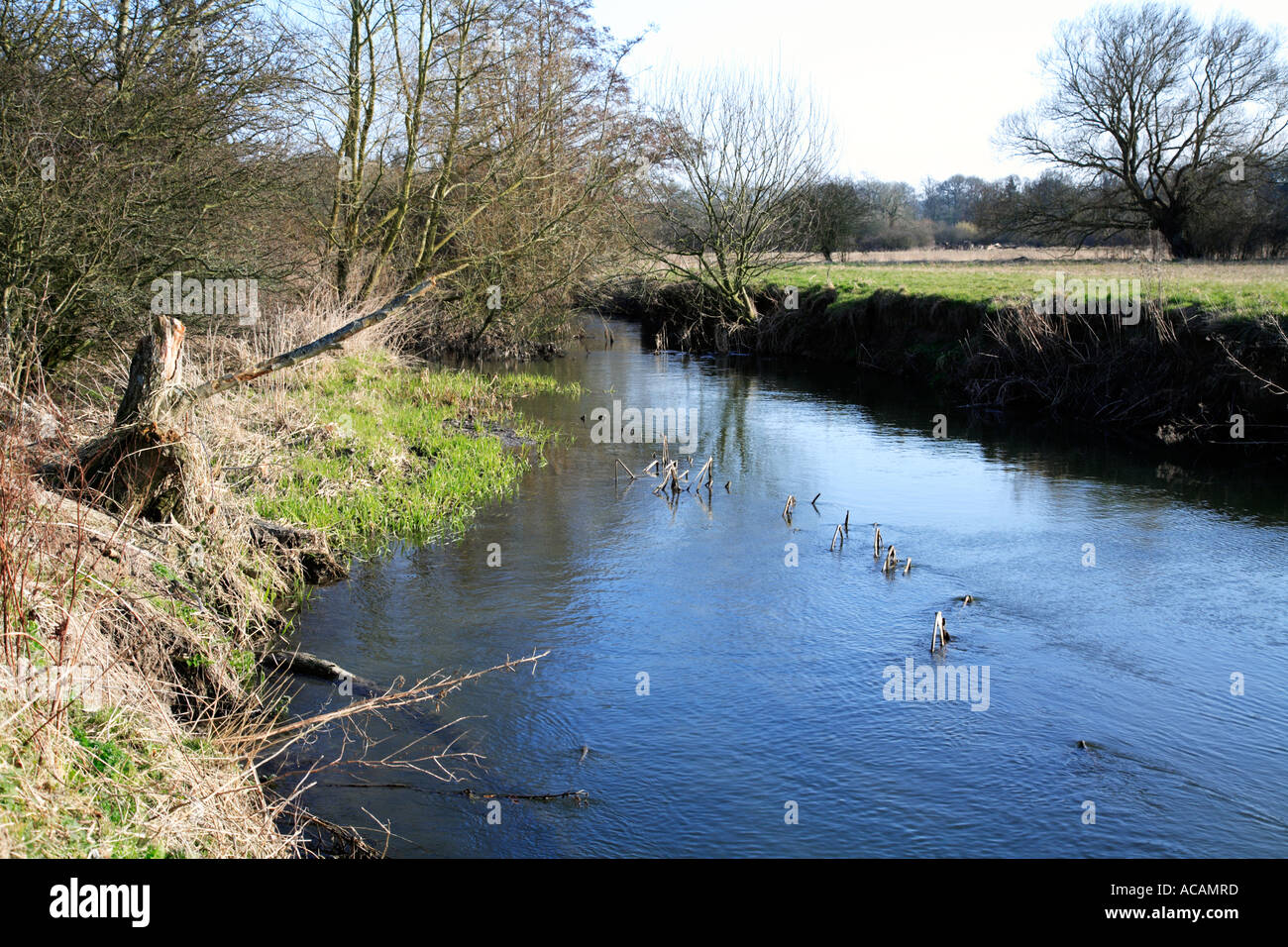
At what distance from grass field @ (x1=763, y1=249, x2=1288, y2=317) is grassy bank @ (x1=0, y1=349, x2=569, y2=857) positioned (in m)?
11.9

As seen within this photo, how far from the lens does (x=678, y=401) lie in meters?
20.2

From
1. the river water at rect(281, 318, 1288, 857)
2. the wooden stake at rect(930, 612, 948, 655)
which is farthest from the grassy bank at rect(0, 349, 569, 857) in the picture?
the wooden stake at rect(930, 612, 948, 655)

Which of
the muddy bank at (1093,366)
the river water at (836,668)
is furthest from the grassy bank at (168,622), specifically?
the muddy bank at (1093,366)

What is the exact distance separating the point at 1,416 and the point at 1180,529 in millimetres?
11363

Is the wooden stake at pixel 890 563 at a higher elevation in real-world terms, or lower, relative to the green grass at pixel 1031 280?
lower

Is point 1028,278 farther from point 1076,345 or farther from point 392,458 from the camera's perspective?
point 392,458

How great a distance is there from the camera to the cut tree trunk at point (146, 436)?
702 cm

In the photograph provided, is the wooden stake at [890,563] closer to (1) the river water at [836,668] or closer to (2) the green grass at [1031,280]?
(1) the river water at [836,668]

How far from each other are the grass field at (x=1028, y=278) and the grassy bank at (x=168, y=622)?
469 inches

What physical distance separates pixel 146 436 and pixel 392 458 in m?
5.70

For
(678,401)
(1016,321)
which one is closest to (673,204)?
(678,401)

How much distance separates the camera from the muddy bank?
1512 centimetres

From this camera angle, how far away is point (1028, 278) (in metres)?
23.0

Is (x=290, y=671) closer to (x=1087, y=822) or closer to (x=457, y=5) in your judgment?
(x=1087, y=822)
